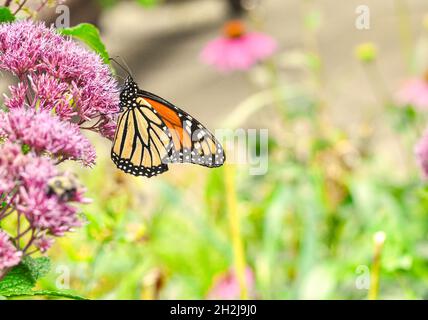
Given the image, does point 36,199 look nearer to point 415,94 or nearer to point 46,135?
point 46,135

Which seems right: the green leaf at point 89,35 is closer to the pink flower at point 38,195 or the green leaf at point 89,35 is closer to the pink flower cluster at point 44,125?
the pink flower cluster at point 44,125

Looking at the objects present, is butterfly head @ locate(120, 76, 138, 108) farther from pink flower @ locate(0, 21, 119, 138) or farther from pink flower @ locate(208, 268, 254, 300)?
pink flower @ locate(208, 268, 254, 300)

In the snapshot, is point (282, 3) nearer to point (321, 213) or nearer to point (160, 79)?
point (160, 79)

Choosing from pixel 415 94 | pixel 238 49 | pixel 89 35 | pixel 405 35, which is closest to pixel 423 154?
pixel 89 35

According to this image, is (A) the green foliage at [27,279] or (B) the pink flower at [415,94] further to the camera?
(B) the pink flower at [415,94]

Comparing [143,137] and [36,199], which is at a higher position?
[143,137]

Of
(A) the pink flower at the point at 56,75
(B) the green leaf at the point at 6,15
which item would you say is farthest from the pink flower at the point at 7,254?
(B) the green leaf at the point at 6,15
